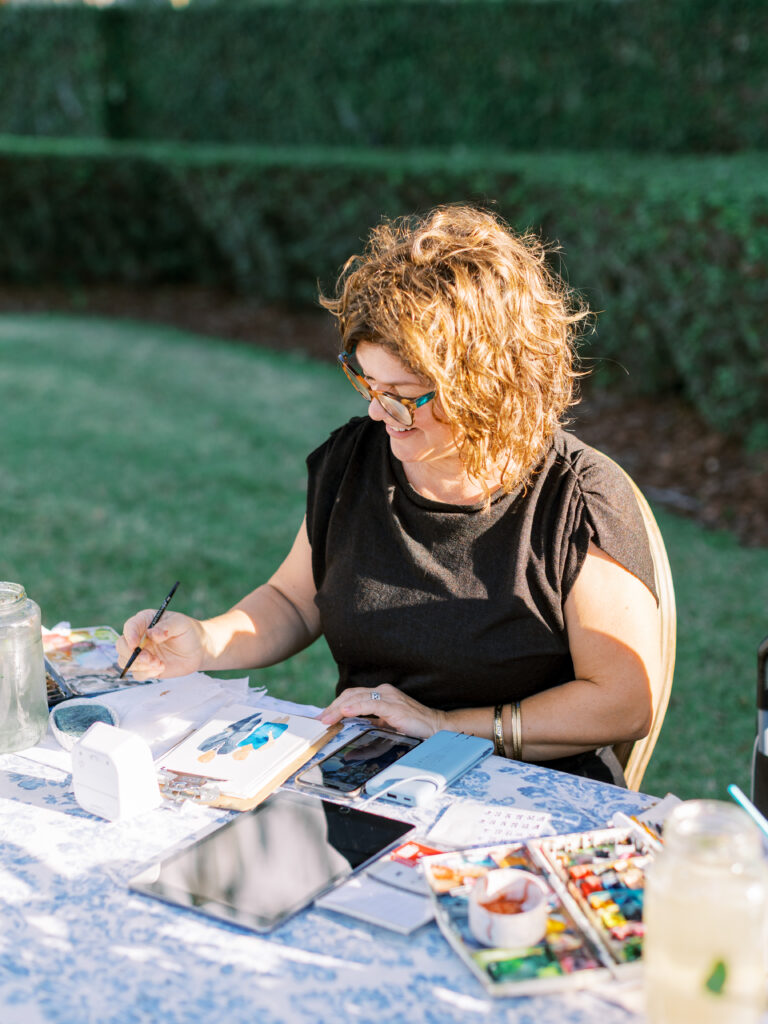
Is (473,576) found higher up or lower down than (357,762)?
higher up

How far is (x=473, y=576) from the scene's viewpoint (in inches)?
78.2

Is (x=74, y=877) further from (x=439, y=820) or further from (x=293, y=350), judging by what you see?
(x=293, y=350)

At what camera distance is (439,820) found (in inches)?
59.0

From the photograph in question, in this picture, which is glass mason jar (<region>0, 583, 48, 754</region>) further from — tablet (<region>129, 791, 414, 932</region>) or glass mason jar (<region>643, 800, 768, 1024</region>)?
glass mason jar (<region>643, 800, 768, 1024</region>)

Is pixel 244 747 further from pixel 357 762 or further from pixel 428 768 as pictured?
pixel 428 768

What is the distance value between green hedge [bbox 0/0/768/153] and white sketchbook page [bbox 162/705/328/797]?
8455 mm

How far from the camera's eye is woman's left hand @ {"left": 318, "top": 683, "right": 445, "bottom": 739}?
70.7 inches

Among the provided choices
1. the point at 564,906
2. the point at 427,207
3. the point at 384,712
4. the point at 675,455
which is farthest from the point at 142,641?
the point at 427,207

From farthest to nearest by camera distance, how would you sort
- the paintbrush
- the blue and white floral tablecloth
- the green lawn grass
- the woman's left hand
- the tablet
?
the green lawn grass
the paintbrush
the woman's left hand
the tablet
the blue and white floral tablecloth

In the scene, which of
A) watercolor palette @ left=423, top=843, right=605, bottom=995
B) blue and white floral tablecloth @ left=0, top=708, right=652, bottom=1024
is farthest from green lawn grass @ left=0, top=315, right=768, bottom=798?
blue and white floral tablecloth @ left=0, top=708, right=652, bottom=1024

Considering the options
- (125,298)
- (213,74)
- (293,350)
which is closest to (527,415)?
(293,350)

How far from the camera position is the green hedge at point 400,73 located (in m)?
9.13

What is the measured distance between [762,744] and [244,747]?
0.76 m

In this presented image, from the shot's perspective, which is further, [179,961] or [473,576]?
[473,576]
